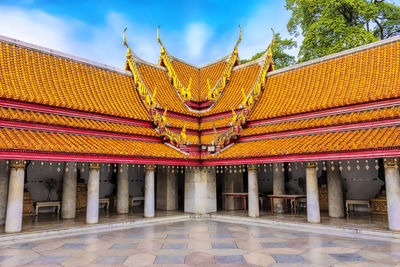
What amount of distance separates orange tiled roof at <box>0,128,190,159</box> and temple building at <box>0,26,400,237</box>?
59 millimetres

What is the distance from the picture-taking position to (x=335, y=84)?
14.6m

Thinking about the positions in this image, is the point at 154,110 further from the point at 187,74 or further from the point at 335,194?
the point at 335,194

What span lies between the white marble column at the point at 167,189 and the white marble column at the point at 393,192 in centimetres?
1063

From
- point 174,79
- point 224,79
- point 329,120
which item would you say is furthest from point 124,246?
point 224,79

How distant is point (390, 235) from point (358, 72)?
8.07 meters

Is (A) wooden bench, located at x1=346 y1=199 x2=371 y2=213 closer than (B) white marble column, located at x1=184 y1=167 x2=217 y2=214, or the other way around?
(A) wooden bench, located at x1=346 y1=199 x2=371 y2=213

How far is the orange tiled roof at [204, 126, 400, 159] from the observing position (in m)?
10.2

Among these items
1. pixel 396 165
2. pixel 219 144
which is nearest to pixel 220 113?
pixel 219 144

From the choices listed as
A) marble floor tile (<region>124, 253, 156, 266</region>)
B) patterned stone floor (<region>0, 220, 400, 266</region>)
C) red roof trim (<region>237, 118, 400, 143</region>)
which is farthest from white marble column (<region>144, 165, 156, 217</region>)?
marble floor tile (<region>124, 253, 156, 266</region>)

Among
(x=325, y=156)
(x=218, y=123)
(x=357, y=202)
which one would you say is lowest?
(x=357, y=202)

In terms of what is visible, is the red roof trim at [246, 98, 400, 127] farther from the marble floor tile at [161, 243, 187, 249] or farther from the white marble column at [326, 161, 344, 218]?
the marble floor tile at [161, 243, 187, 249]

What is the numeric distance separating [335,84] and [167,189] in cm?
1080

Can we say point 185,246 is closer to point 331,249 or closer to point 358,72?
point 331,249

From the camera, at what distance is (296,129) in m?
13.9
